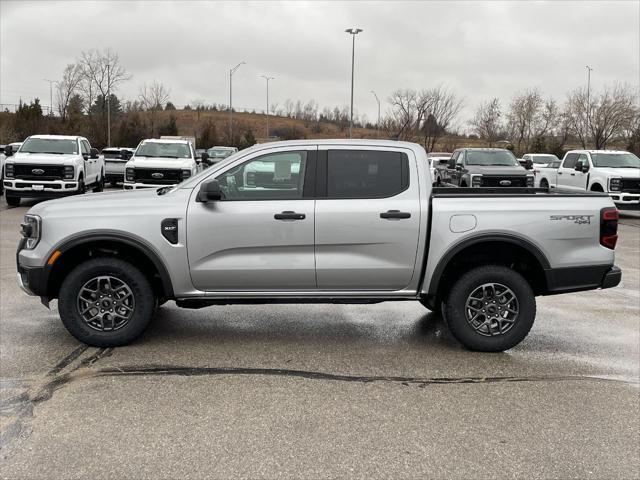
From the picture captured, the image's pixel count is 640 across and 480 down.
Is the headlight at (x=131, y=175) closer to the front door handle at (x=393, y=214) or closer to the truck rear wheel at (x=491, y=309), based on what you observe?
the front door handle at (x=393, y=214)

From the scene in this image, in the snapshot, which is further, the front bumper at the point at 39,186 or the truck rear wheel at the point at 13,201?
the truck rear wheel at the point at 13,201

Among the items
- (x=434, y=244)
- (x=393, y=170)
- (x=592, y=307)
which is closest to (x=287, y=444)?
(x=434, y=244)

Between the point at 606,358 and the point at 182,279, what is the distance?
3.72 metres

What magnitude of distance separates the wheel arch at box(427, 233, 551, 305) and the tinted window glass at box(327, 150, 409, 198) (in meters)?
0.76

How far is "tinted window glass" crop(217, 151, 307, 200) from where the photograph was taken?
5.96 metres

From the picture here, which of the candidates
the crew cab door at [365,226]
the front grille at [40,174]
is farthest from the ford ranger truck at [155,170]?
the crew cab door at [365,226]

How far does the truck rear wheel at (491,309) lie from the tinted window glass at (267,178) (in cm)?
→ 168

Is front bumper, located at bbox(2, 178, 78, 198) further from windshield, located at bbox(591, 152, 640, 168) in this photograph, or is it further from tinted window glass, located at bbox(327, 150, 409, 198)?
windshield, located at bbox(591, 152, 640, 168)

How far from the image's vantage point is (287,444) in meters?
4.05

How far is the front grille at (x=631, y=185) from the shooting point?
18.5 meters

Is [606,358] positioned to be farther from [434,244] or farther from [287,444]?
[287,444]

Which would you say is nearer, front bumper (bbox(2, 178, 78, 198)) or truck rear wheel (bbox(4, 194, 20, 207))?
front bumper (bbox(2, 178, 78, 198))

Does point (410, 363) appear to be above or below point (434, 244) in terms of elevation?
below

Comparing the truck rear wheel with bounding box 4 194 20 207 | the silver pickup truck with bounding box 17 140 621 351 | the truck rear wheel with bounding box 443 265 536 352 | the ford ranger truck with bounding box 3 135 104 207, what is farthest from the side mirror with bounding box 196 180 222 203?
the truck rear wheel with bounding box 4 194 20 207
